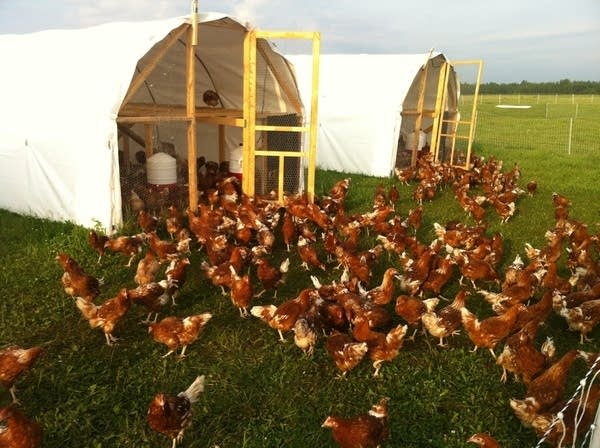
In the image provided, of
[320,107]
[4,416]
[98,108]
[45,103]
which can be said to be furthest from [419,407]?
[320,107]

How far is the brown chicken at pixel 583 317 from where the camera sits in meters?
5.20

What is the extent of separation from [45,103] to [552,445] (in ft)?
29.2

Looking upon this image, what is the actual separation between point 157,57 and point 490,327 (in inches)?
266

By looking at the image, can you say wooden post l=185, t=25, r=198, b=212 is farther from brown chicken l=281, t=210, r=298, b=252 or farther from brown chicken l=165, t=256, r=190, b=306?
brown chicken l=165, t=256, r=190, b=306

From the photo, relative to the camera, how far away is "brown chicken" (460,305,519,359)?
4801 mm

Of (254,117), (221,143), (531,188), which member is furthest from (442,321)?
(221,143)

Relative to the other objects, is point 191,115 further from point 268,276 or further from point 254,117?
point 268,276

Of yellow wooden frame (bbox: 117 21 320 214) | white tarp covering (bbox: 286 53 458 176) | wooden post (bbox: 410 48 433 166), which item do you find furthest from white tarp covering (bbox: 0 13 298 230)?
wooden post (bbox: 410 48 433 166)

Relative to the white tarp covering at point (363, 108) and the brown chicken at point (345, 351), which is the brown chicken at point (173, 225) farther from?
the white tarp covering at point (363, 108)

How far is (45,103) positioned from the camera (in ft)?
27.3

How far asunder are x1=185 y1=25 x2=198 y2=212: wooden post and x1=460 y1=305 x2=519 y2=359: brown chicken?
227 inches

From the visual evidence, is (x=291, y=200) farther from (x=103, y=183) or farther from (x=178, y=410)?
(x=178, y=410)

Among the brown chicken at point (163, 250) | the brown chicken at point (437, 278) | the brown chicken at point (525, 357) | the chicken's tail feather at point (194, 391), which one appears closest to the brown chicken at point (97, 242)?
the brown chicken at point (163, 250)

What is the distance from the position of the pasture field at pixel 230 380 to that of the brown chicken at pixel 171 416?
20 cm
